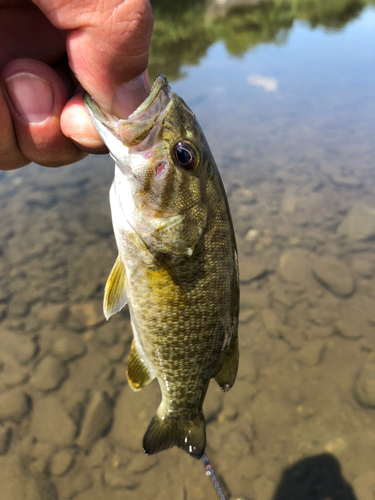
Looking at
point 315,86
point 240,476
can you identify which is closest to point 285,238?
point 240,476

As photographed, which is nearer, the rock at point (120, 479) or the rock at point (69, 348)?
the rock at point (120, 479)

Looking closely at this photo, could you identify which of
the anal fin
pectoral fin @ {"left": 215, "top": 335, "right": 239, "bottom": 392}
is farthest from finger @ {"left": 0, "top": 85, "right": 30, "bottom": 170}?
pectoral fin @ {"left": 215, "top": 335, "right": 239, "bottom": 392}

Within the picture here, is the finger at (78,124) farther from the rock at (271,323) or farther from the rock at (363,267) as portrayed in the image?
the rock at (363,267)

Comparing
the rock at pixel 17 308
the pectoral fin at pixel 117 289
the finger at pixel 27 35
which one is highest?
the finger at pixel 27 35

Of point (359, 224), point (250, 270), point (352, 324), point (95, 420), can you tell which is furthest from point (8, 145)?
point (359, 224)

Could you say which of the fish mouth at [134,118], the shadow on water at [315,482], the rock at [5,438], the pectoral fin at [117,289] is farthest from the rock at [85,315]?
the fish mouth at [134,118]

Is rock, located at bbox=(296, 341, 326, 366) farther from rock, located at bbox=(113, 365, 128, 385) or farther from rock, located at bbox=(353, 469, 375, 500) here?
rock, located at bbox=(113, 365, 128, 385)

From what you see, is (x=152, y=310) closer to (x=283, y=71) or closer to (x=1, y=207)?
(x=1, y=207)
